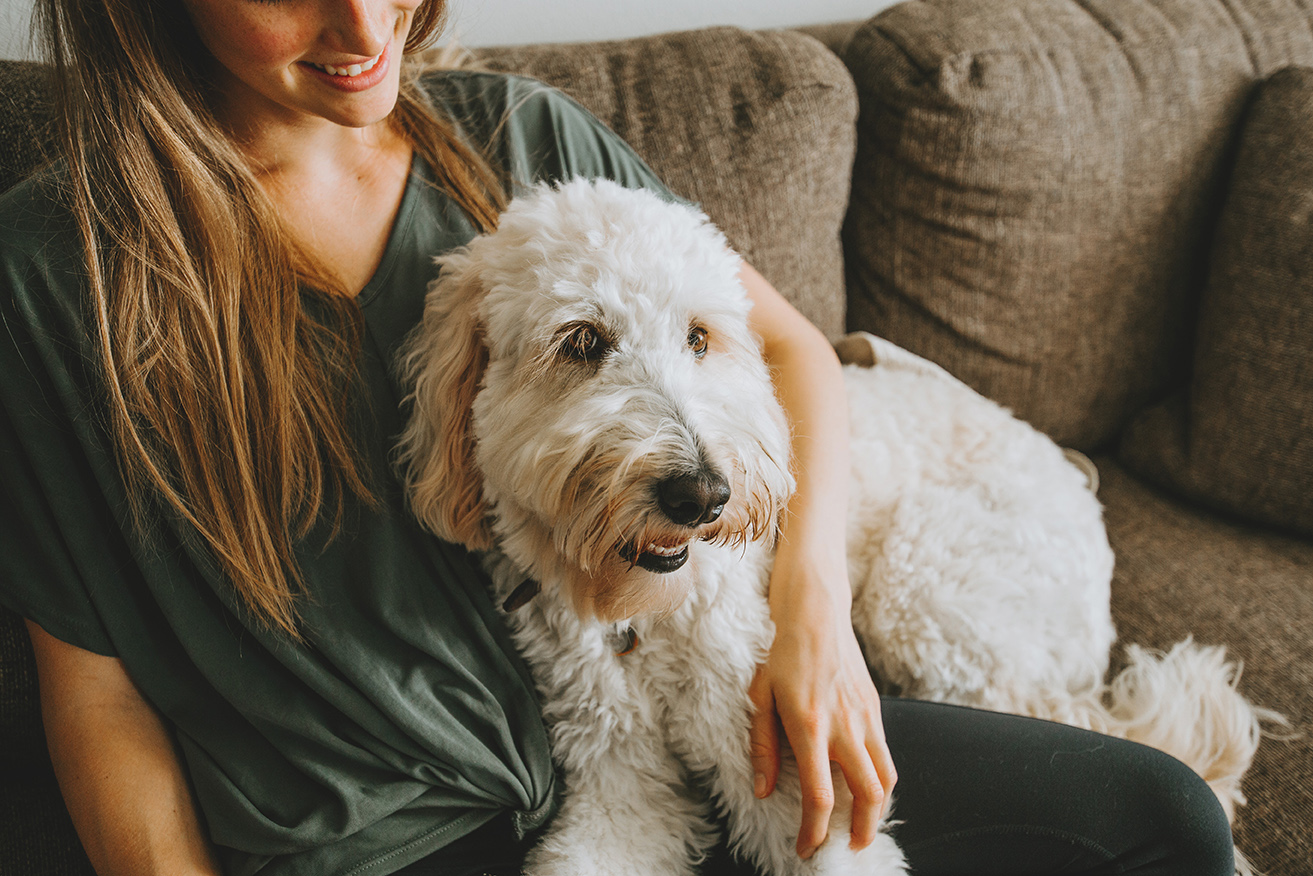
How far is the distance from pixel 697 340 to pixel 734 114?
2.55 ft

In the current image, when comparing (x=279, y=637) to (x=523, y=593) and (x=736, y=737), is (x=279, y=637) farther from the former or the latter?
(x=736, y=737)

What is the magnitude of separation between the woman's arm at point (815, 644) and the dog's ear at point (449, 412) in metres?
0.45

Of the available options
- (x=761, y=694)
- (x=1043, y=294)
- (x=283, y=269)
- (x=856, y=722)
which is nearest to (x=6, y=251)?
(x=283, y=269)

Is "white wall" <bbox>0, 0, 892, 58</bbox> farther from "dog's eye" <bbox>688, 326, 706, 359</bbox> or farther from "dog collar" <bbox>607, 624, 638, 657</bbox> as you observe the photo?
"dog collar" <bbox>607, 624, 638, 657</bbox>

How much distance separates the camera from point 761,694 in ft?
3.44

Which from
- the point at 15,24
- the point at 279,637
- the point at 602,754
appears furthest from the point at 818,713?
the point at 15,24

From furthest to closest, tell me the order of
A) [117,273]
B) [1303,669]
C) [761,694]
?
[1303,669]
[761,694]
[117,273]

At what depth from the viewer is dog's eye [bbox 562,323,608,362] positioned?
94 cm

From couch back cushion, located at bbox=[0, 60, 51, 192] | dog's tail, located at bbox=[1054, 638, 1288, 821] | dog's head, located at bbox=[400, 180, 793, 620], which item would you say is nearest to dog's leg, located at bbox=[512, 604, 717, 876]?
dog's head, located at bbox=[400, 180, 793, 620]

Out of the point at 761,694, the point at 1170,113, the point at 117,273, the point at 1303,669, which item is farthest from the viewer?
the point at 1170,113

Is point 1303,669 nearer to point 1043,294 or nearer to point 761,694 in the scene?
point 1043,294

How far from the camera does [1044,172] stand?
169cm

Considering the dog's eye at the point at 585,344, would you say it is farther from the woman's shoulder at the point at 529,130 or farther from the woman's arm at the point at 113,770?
the woman's arm at the point at 113,770

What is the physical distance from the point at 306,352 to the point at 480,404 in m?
→ 0.25
